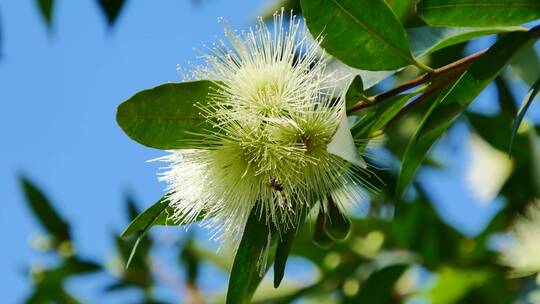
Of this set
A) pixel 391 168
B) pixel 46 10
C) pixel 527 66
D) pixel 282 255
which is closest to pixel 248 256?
pixel 282 255

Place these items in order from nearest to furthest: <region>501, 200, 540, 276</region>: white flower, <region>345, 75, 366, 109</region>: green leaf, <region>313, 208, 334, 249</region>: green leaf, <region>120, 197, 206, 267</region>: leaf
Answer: <region>345, 75, 366, 109</region>: green leaf < <region>120, 197, 206, 267</region>: leaf < <region>313, 208, 334, 249</region>: green leaf < <region>501, 200, 540, 276</region>: white flower

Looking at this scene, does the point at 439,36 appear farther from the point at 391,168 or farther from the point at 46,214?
the point at 46,214

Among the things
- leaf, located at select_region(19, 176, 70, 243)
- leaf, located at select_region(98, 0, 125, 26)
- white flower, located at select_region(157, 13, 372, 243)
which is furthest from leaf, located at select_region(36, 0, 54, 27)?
leaf, located at select_region(19, 176, 70, 243)

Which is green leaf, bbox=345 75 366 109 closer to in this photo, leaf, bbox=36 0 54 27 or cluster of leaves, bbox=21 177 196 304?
leaf, bbox=36 0 54 27

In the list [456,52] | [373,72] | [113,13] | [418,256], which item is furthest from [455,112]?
[418,256]

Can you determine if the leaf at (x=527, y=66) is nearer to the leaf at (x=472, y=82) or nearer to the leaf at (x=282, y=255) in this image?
the leaf at (x=472, y=82)

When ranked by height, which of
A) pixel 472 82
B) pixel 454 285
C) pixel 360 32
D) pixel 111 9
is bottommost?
pixel 454 285

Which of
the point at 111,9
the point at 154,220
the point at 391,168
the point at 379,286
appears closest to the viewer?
the point at 154,220
